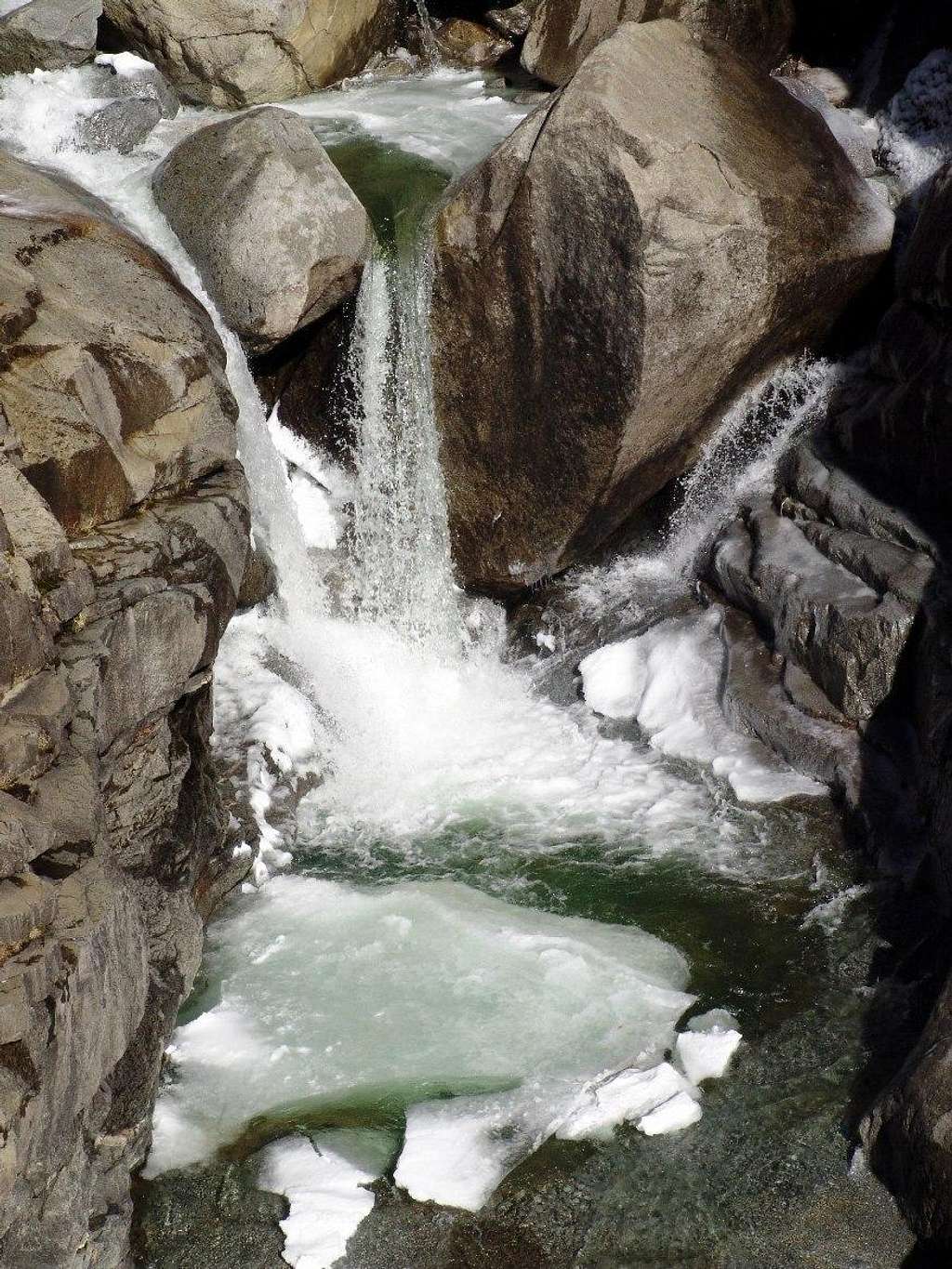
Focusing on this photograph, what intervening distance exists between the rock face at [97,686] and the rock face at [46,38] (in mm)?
2341

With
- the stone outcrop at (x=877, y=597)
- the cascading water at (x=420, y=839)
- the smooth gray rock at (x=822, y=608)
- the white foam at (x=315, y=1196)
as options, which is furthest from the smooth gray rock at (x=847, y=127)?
the white foam at (x=315, y=1196)

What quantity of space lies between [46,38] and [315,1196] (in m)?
7.19

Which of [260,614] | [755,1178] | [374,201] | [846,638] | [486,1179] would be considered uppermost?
[374,201]

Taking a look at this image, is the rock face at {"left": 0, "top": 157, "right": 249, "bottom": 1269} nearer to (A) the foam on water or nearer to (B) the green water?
(B) the green water

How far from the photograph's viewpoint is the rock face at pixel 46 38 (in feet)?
26.4

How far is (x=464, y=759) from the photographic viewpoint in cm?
647

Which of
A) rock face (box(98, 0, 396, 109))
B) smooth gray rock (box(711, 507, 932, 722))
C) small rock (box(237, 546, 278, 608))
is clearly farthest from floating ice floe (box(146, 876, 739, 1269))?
rock face (box(98, 0, 396, 109))

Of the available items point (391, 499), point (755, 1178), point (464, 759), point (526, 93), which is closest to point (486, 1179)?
point (755, 1178)

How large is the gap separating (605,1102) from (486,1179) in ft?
1.61

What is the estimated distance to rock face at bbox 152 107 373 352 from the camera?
670 centimetres

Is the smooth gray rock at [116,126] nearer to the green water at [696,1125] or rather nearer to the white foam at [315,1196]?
the green water at [696,1125]

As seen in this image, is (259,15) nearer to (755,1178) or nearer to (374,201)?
(374,201)

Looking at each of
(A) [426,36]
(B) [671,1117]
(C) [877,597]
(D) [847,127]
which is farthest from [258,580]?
(A) [426,36]

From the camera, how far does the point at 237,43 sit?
8.40 m
